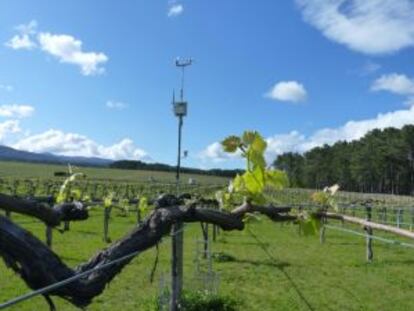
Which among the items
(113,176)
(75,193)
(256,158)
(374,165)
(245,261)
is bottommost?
(245,261)

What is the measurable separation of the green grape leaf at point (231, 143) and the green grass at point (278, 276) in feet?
25.7

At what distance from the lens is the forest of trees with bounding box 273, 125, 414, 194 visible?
105438mm

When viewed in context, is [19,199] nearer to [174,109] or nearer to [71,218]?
[71,218]

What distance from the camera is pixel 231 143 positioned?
7.19 ft

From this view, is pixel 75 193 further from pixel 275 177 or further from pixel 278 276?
pixel 278 276

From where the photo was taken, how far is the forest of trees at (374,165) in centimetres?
10544

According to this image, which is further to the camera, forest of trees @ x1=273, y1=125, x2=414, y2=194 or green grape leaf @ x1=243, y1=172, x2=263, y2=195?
forest of trees @ x1=273, y1=125, x2=414, y2=194

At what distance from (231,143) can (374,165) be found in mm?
109192

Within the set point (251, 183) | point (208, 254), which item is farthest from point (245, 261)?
point (251, 183)

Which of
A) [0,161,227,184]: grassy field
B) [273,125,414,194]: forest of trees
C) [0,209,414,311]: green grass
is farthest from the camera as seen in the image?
[273,125,414,194]: forest of trees

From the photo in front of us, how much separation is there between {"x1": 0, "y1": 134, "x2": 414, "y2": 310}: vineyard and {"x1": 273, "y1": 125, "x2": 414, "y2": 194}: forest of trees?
76.7m

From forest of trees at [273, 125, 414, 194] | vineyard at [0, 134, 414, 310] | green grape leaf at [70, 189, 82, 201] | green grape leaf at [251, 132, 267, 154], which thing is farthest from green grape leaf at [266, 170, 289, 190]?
forest of trees at [273, 125, 414, 194]

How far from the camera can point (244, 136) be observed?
7.13ft

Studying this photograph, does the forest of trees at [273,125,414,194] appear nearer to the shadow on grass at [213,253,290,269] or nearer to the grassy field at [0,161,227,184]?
the grassy field at [0,161,227,184]
